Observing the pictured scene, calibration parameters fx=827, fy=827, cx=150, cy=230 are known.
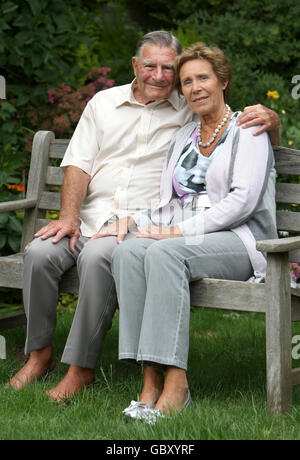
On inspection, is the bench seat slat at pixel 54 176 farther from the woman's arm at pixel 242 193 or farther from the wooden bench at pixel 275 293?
the woman's arm at pixel 242 193

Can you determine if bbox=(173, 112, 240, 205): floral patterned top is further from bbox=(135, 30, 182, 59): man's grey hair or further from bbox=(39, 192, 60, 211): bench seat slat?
bbox=(39, 192, 60, 211): bench seat slat

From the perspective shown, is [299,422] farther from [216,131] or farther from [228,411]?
[216,131]

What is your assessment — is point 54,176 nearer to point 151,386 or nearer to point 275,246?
point 151,386

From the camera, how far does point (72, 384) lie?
357cm

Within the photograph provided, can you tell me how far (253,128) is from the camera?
12.0 feet

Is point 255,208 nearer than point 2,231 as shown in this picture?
Yes

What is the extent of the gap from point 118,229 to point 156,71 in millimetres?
807

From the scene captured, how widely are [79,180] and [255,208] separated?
3.06 ft

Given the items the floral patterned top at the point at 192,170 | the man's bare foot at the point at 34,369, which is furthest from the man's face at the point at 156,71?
the man's bare foot at the point at 34,369

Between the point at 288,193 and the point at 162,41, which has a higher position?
the point at 162,41

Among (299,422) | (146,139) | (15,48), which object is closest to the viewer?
(299,422)

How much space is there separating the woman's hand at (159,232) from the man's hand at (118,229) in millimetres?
126

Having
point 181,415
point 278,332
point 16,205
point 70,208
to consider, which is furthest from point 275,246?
point 16,205
